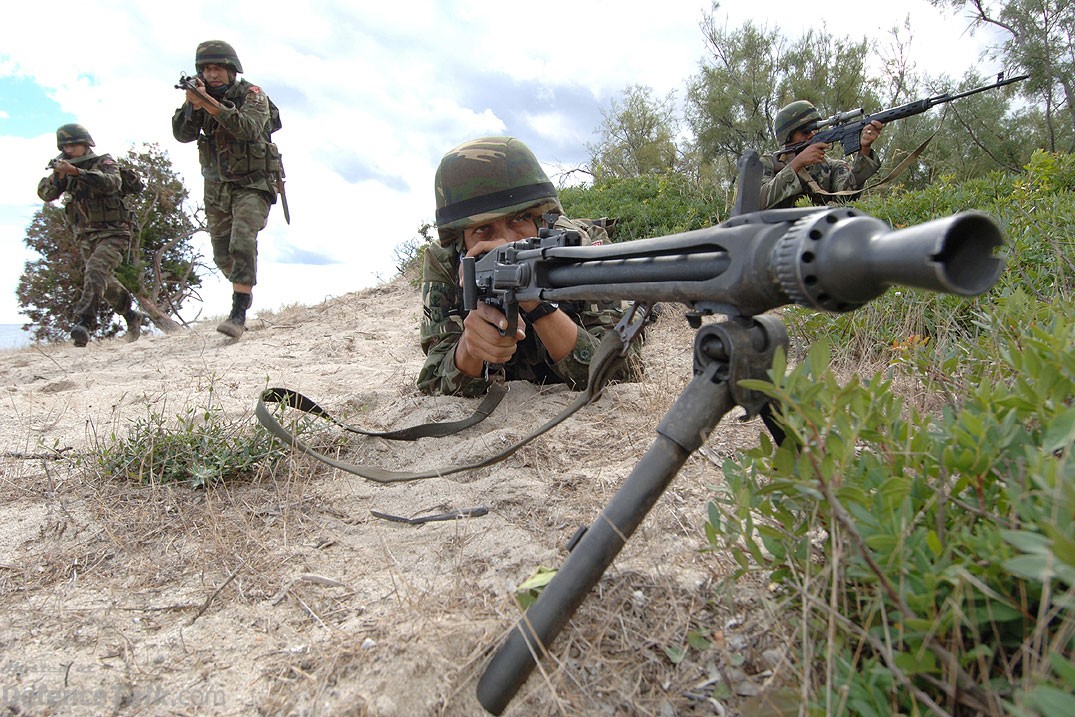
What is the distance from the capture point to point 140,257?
15633 millimetres

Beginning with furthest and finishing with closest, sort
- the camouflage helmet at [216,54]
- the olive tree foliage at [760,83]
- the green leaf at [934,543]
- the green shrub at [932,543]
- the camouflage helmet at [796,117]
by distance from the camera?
the olive tree foliage at [760,83], the camouflage helmet at [796,117], the camouflage helmet at [216,54], the green leaf at [934,543], the green shrub at [932,543]

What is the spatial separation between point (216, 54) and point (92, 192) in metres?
3.12

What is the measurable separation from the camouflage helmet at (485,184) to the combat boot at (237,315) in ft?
13.8

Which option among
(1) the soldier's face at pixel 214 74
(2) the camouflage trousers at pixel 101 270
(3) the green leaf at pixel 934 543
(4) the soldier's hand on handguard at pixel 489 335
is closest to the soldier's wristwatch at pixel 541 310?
(4) the soldier's hand on handguard at pixel 489 335

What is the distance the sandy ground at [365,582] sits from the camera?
138cm

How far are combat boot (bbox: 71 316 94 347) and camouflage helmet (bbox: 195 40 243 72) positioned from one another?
3.62m

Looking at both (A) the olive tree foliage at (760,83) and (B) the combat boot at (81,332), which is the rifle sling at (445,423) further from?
(A) the olive tree foliage at (760,83)

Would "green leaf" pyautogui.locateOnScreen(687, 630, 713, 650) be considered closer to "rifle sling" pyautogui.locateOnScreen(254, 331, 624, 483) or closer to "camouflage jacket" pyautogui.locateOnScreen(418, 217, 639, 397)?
"rifle sling" pyautogui.locateOnScreen(254, 331, 624, 483)

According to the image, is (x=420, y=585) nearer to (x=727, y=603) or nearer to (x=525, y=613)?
(x=525, y=613)

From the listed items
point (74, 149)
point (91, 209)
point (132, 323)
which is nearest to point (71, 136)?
point (74, 149)

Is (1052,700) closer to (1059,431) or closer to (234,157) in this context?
(1059,431)

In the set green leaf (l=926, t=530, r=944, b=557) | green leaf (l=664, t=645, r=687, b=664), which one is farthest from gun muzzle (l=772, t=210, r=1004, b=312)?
green leaf (l=664, t=645, r=687, b=664)

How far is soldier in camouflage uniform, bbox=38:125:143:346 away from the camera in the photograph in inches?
316

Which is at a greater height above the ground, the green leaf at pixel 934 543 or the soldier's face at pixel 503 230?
the soldier's face at pixel 503 230
